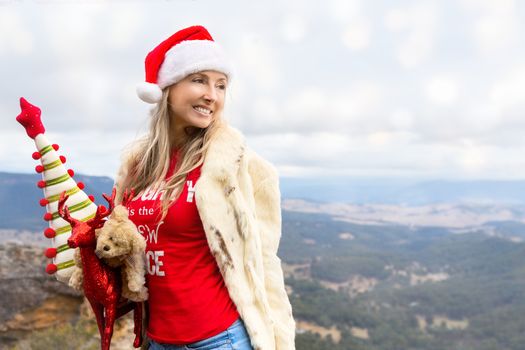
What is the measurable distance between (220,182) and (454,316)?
12773 centimetres

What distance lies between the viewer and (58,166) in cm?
262

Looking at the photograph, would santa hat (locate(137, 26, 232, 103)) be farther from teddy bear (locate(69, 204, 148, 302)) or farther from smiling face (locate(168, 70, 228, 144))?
teddy bear (locate(69, 204, 148, 302))

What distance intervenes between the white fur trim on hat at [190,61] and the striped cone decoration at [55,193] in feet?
2.15

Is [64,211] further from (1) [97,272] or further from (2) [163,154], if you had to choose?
(2) [163,154]

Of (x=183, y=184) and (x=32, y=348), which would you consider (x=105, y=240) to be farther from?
(x=32, y=348)

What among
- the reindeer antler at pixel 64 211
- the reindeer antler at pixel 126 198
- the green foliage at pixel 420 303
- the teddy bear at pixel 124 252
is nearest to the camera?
the teddy bear at pixel 124 252

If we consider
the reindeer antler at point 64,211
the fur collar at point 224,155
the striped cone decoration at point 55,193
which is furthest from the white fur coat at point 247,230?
the striped cone decoration at point 55,193

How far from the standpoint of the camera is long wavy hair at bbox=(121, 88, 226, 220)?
239 centimetres

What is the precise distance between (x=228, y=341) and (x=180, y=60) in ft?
4.36

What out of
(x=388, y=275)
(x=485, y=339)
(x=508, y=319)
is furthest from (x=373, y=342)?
(x=388, y=275)

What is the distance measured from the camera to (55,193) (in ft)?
8.48

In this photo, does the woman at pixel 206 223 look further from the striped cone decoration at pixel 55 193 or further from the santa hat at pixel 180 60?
the striped cone decoration at pixel 55 193

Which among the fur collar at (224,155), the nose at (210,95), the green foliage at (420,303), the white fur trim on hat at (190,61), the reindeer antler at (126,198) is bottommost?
the green foliage at (420,303)

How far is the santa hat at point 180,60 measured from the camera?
8.20ft
